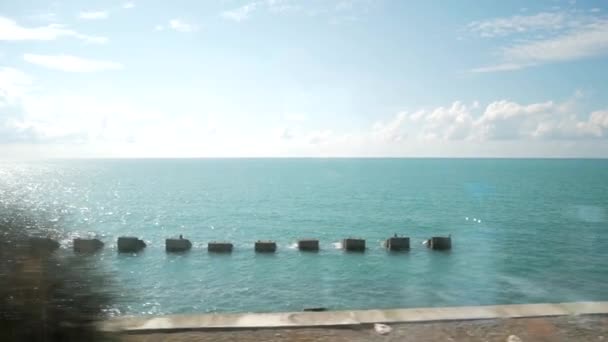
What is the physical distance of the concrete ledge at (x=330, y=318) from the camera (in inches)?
495

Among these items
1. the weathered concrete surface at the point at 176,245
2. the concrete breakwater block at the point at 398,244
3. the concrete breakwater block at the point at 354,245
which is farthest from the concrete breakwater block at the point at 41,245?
the concrete breakwater block at the point at 398,244

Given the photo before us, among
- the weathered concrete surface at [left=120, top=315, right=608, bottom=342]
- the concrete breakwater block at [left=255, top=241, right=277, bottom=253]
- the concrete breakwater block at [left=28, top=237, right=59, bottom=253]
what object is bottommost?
the concrete breakwater block at [left=255, top=241, right=277, bottom=253]

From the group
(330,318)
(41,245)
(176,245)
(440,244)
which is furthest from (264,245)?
(41,245)

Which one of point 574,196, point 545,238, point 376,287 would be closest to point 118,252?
point 376,287

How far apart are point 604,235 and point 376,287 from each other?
37.3 m

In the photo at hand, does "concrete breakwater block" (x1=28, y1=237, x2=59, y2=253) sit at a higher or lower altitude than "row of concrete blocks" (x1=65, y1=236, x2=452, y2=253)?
higher

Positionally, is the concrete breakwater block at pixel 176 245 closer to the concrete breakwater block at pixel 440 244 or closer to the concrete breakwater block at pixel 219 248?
the concrete breakwater block at pixel 219 248

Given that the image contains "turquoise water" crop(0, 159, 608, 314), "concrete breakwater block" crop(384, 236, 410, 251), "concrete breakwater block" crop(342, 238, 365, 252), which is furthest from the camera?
"concrete breakwater block" crop(384, 236, 410, 251)

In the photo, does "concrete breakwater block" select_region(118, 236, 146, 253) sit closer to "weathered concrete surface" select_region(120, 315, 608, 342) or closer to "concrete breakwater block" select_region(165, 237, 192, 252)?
"concrete breakwater block" select_region(165, 237, 192, 252)

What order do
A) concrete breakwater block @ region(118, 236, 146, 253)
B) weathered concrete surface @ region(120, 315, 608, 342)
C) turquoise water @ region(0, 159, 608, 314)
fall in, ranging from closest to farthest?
weathered concrete surface @ region(120, 315, 608, 342) → turquoise water @ region(0, 159, 608, 314) → concrete breakwater block @ region(118, 236, 146, 253)

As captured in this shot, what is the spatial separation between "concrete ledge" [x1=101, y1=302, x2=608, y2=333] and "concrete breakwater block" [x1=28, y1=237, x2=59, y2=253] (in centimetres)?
369

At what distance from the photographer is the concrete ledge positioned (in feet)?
41.2

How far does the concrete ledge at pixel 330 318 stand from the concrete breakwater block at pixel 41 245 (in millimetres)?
3687

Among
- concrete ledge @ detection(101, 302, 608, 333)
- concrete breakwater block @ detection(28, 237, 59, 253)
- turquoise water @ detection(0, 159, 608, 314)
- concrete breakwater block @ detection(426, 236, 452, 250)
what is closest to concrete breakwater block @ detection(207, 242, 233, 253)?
turquoise water @ detection(0, 159, 608, 314)
